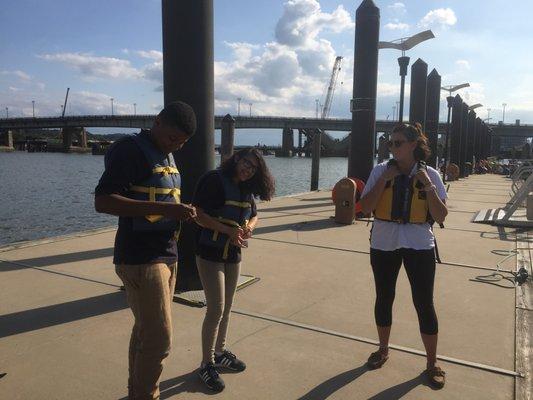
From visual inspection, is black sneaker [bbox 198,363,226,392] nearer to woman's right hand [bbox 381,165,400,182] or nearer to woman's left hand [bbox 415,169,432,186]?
woman's right hand [bbox 381,165,400,182]

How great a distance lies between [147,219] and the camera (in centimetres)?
255

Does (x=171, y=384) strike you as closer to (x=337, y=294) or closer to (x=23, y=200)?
(x=337, y=294)

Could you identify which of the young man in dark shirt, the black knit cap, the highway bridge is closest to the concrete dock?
the young man in dark shirt

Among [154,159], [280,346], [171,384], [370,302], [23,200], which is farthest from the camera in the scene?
[23,200]

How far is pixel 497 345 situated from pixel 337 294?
1.72 meters

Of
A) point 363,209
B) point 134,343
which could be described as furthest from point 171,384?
point 363,209

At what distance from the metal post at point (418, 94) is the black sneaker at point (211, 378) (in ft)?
51.0

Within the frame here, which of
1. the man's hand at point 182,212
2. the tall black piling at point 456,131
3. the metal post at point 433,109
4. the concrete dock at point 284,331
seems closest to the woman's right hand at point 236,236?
the man's hand at point 182,212

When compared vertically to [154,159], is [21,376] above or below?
below

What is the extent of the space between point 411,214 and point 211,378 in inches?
70.0

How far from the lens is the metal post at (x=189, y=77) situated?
16.8ft

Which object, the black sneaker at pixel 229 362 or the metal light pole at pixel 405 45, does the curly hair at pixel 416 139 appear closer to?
the black sneaker at pixel 229 362

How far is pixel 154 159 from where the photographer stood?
8.47ft

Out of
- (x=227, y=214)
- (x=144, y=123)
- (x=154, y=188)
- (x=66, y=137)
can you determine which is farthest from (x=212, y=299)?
(x=66, y=137)
